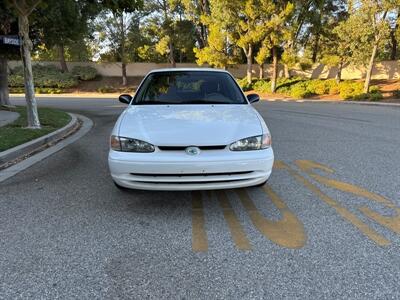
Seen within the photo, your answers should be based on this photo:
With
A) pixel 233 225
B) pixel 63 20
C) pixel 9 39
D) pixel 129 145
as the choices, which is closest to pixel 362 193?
pixel 233 225

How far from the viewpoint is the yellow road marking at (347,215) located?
3146 millimetres

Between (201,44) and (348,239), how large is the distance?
111 ft

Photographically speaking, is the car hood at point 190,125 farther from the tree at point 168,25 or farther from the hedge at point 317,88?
the tree at point 168,25

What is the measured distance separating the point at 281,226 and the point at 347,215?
2.64 ft

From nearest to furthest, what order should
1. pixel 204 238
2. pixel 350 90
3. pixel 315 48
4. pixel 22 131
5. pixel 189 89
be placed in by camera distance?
1. pixel 204 238
2. pixel 189 89
3. pixel 22 131
4. pixel 350 90
5. pixel 315 48

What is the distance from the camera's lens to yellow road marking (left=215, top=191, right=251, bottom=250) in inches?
121

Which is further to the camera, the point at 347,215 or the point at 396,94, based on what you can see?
the point at 396,94

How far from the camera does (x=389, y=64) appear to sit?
101ft

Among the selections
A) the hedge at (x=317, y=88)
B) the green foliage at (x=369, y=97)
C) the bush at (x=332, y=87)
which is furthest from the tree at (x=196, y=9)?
the green foliage at (x=369, y=97)

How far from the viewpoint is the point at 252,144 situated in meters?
3.64

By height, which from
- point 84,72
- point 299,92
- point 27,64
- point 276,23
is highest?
point 276,23

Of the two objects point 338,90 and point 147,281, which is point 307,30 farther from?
point 147,281

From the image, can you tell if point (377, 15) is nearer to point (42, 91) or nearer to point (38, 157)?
point (38, 157)

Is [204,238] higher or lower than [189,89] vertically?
lower
